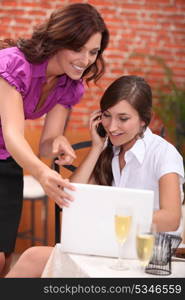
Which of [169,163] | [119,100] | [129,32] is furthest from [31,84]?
[129,32]

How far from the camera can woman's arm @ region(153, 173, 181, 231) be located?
195 centimetres

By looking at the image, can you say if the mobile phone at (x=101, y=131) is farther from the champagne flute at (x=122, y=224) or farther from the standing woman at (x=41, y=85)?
the champagne flute at (x=122, y=224)

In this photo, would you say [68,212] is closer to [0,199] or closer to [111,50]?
[0,199]

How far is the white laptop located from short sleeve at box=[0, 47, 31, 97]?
57cm

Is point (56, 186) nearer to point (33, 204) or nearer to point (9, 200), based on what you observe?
point (9, 200)

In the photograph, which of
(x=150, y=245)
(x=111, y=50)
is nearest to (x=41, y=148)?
(x=150, y=245)

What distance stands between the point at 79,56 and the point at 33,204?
9.28 ft

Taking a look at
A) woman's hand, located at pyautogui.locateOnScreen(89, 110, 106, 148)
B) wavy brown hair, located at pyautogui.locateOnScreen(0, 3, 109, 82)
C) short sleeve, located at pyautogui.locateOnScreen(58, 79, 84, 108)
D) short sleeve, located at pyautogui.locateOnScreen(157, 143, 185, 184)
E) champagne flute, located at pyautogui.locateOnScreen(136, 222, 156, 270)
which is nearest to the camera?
champagne flute, located at pyautogui.locateOnScreen(136, 222, 156, 270)

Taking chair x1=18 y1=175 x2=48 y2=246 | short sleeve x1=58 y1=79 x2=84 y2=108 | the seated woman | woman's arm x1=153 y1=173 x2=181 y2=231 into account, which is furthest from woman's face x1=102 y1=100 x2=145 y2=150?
chair x1=18 y1=175 x2=48 y2=246

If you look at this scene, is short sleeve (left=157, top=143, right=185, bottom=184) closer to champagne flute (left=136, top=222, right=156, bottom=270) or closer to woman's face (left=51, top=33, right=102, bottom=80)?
woman's face (left=51, top=33, right=102, bottom=80)

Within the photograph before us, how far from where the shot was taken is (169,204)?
6.62 feet

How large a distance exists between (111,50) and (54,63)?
2.99 metres

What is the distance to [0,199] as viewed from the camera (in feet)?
7.09

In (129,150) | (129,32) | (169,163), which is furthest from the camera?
(129,32)
